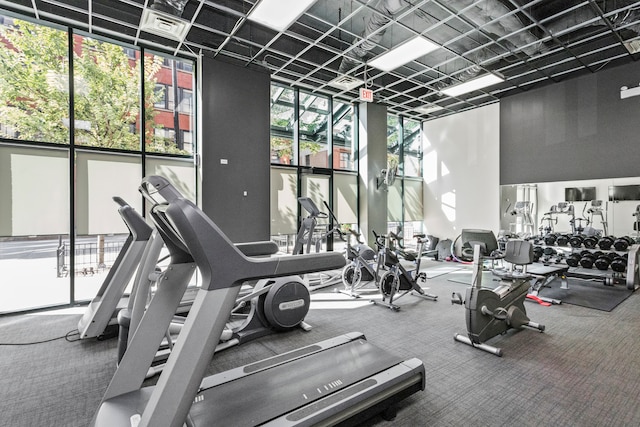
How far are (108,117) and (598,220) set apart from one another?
9.58 meters

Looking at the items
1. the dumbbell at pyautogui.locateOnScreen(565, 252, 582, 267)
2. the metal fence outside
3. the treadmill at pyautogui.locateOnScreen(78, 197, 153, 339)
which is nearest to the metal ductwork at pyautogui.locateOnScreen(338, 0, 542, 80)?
the dumbbell at pyautogui.locateOnScreen(565, 252, 582, 267)

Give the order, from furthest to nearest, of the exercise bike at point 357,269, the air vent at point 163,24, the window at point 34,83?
the exercise bike at point 357,269
the window at point 34,83
the air vent at point 163,24

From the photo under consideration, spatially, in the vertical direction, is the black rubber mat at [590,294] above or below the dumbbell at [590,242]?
below

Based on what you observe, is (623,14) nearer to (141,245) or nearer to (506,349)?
(506,349)

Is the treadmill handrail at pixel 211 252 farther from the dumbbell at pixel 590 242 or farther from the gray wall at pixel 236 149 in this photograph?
the dumbbell at pixel 590 242

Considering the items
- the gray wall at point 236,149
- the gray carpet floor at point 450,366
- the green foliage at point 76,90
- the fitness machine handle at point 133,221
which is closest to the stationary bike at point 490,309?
the gray carpet floor at point 450,366

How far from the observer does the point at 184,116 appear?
5.87 m

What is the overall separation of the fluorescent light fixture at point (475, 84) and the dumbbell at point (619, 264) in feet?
13.0

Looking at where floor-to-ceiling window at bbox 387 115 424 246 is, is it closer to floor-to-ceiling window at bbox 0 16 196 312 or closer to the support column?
the support column

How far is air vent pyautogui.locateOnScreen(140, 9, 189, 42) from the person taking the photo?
436 cm

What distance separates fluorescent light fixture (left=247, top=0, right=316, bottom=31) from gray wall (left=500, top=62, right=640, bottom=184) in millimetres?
6343

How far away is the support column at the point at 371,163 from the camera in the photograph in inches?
328

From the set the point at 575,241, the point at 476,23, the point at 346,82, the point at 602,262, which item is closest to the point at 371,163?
the point at 346,82

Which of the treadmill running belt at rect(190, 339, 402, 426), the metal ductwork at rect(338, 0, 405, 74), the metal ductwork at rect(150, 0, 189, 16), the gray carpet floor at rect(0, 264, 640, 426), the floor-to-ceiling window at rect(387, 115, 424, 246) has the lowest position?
the gray carpet floor at rect(0, 264, 640, 426)
